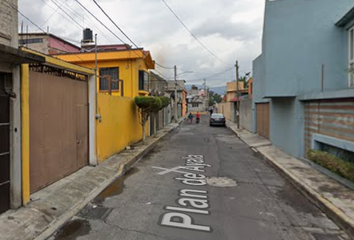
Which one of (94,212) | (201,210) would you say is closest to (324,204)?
(201,210)

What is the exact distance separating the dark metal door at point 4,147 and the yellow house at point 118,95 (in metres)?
4.19

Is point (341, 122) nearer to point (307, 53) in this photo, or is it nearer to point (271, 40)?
Result: point (307, 53)

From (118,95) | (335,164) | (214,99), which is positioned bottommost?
(335,164)

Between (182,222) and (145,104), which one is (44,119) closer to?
(182,222)

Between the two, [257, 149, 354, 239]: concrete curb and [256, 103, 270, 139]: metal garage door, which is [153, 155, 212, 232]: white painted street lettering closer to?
[257, 149, 354, 239]: concrete curb

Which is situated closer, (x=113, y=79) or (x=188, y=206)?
(x=188, y=206)

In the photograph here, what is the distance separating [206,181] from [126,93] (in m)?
11.6

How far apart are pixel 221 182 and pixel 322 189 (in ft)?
8.69

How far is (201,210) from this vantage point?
5375mm

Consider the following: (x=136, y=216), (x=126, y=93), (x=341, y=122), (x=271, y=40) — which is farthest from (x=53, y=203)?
(x=126, y=93)

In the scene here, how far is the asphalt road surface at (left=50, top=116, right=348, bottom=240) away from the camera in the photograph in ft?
14.4

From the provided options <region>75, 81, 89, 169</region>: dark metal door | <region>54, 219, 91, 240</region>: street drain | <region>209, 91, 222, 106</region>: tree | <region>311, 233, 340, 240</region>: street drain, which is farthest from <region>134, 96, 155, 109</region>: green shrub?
<region>209, 91, 222, 106</region>: tree

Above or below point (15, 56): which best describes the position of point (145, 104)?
below

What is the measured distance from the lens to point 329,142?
782 cm
